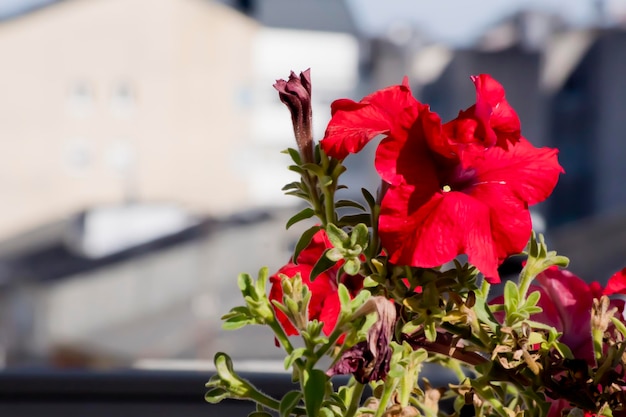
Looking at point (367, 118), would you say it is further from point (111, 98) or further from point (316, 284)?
point (111, 98)

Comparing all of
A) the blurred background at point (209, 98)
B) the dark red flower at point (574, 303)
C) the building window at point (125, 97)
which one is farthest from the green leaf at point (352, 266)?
the building window at point (125, 97)

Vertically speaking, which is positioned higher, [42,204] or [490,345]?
[42,204]

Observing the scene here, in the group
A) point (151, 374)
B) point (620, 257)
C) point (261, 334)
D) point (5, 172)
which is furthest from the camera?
point (5, 172)

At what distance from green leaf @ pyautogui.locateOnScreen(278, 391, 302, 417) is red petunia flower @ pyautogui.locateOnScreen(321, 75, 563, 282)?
0.08 meters

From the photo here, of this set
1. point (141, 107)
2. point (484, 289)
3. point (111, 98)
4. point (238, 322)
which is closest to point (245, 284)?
point (238, 322)

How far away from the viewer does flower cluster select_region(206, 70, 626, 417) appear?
37cm

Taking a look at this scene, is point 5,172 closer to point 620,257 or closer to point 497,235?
point 620,257

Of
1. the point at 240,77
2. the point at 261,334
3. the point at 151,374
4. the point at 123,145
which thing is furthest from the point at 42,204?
the point at 151,374

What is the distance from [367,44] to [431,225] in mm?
15642

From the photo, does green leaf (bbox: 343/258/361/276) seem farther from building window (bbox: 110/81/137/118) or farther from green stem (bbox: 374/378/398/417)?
building window (bbox: 110/81/137/118)

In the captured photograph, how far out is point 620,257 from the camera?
6.80 m

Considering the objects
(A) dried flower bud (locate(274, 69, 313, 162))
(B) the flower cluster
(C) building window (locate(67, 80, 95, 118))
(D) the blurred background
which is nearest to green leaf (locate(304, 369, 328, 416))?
(B) the flower cluster

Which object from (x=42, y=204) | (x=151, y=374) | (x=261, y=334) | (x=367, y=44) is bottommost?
(x=261, y=334)

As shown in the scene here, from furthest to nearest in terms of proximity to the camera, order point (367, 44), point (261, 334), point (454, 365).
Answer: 1. point (367, 44)
2. point (261, 334)
3. point (454, 365)
